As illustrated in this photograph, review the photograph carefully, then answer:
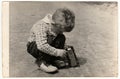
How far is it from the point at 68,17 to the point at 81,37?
12 cm

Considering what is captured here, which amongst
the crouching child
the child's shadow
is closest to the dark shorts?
the crouching child

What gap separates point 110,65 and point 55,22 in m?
0.34

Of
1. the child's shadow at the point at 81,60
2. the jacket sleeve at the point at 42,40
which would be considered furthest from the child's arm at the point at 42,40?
the child's shadow at the point at 81,60

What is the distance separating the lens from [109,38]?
1908 mm

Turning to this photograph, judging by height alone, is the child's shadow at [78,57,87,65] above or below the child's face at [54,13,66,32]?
below

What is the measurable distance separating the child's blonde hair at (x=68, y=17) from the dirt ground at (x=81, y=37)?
20 millimetres

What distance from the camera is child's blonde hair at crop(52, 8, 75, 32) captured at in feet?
6.07

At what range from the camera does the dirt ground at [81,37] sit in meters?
1.85

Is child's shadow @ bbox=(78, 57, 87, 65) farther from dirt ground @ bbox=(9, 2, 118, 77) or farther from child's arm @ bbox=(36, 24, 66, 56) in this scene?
child's arm @ bbox=(36, 24, 66, 56)

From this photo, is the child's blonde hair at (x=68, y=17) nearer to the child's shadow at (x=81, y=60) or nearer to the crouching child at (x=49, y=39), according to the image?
the crouching child at (x=49, y=39)

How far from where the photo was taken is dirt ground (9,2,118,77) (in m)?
1.85

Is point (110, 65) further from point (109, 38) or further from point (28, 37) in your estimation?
point (28, 37)

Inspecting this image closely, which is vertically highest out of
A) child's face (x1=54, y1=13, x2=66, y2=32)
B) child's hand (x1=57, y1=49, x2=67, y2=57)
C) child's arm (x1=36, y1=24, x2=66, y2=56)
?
child's face (x1=54, y1=13, x2=66, y2=32)

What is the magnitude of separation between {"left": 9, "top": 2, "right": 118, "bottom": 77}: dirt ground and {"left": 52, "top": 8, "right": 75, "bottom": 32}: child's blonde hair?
0.07ft
